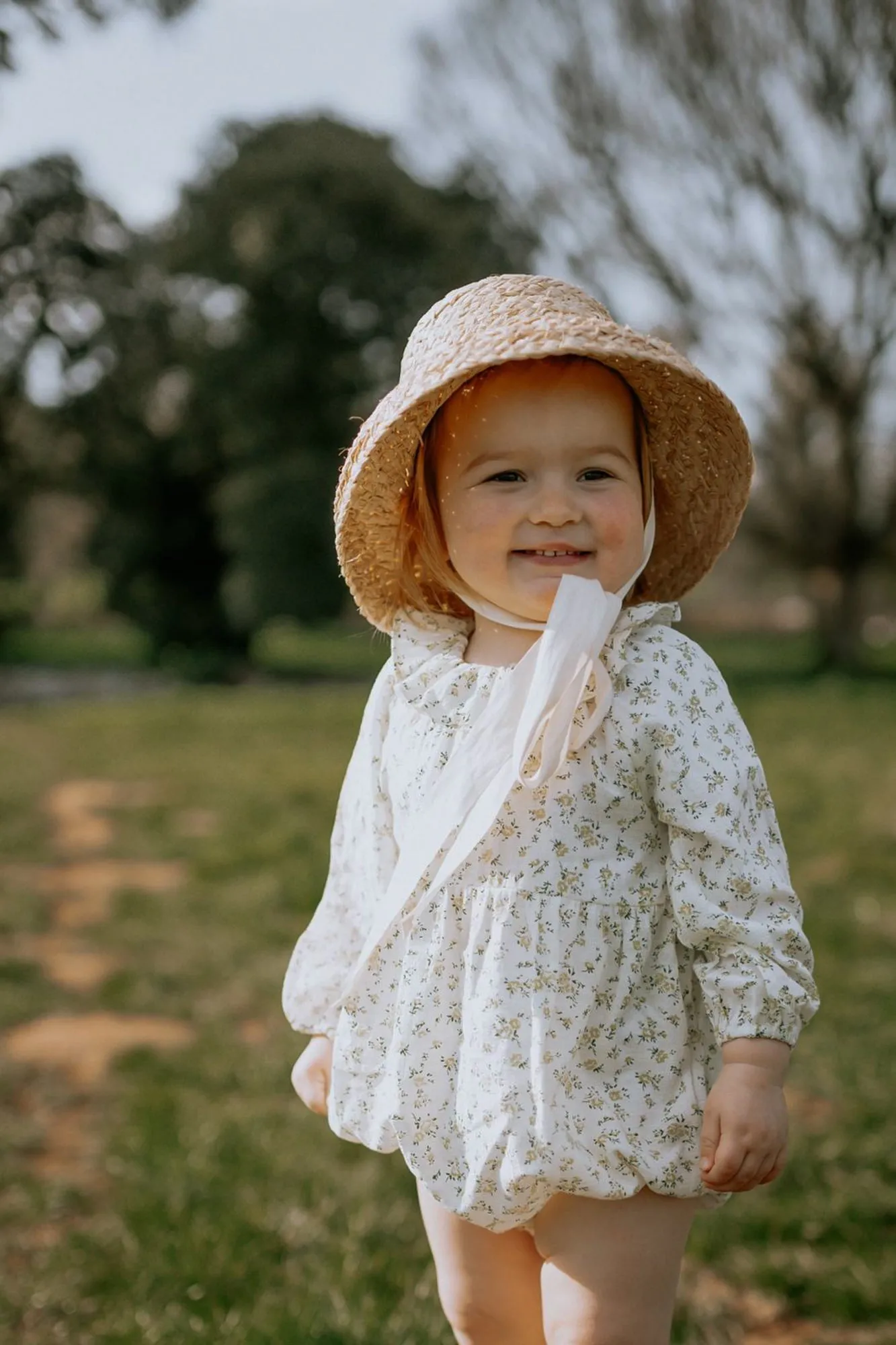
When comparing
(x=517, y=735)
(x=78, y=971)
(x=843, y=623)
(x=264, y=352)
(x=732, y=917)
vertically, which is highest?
(x=264, y=352)

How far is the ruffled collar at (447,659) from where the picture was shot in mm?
1634

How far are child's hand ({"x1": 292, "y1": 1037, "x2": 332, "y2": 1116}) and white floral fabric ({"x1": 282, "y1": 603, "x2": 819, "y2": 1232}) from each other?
0.64 ft

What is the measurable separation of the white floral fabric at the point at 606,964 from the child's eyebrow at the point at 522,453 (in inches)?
8.1

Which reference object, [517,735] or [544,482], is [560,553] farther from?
[517,735]

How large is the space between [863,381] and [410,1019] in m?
17.2

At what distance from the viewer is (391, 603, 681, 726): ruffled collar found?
1.63 metres

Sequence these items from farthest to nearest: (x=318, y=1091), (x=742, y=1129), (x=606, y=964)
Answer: (x=318, y=1091)
(x=606, y=964)
(x=742, y=1129)

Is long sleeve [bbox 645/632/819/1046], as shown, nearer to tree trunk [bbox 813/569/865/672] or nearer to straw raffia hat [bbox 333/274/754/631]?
straw raffia hat [bbox 333/274/754/631]

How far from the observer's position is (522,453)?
1604 mm

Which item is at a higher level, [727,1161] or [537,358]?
[537,358]

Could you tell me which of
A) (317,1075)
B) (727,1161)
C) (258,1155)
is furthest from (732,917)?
(258,1155)

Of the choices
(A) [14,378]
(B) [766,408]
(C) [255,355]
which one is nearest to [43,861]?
(A) [14,378]

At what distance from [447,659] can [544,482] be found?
0.94ft

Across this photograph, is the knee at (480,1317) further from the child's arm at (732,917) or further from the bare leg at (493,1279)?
the child's arm at (732,917)
